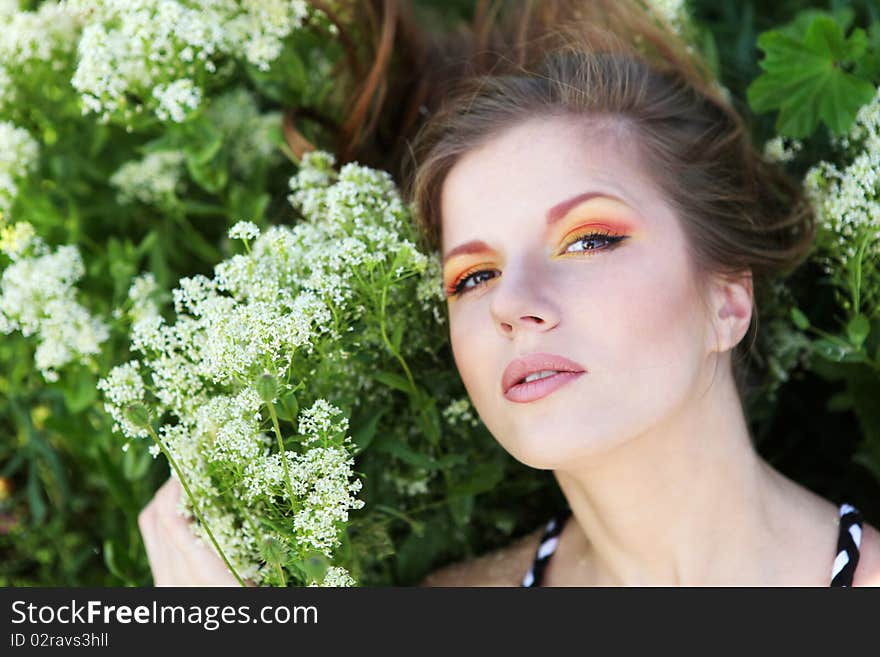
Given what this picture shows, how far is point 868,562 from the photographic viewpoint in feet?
5.95

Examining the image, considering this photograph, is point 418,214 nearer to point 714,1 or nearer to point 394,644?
point 394,644

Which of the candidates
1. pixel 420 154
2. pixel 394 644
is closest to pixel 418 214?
pixel 420 154

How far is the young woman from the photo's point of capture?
1.57m

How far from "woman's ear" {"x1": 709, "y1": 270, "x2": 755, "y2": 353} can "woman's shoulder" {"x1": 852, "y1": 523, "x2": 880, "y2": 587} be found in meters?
0.49

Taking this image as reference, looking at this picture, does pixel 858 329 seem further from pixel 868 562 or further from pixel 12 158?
pixel 12 158

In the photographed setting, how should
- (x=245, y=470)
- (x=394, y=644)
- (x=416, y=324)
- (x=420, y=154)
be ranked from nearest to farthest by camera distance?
1. (x=245, y=470)
2. (x=394, y=644)
3. (x=416, y=324)
4. (x=420, y=154)

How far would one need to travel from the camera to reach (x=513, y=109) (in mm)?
1804

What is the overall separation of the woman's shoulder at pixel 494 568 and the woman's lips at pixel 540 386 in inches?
29.2

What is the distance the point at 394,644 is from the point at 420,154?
1.03m

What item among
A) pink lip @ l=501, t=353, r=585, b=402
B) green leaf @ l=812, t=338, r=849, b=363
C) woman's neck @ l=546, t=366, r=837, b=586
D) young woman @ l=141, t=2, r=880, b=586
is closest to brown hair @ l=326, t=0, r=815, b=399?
young woman @ l=141, t=2, r=880, b=586

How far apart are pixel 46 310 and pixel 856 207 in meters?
1.72

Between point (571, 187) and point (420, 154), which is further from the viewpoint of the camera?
point (420, 154)

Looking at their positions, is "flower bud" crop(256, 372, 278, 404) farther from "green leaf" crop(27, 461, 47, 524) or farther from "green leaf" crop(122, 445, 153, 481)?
"green leaf" crop(27, 461, 47, 524)

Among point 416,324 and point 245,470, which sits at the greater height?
point 416,324
